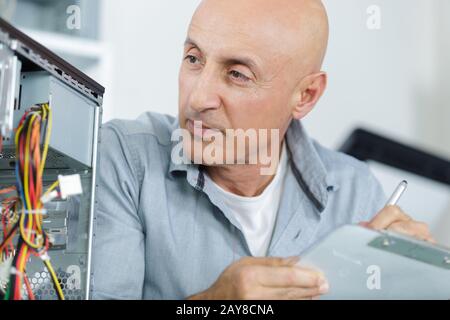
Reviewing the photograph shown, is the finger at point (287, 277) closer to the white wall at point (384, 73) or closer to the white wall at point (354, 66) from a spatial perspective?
the white wall at point (354, 66)

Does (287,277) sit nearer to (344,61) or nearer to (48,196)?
(48,196)

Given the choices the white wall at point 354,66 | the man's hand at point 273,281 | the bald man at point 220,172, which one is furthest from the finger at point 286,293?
the white wall at point 354,66

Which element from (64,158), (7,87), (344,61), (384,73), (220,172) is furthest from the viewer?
(384,73)

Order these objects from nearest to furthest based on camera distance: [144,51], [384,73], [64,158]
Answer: [64,158], [144,51], [384,73]

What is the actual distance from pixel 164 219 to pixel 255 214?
0.21 metres

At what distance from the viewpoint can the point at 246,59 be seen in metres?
1.12

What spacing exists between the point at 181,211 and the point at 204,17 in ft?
1.15

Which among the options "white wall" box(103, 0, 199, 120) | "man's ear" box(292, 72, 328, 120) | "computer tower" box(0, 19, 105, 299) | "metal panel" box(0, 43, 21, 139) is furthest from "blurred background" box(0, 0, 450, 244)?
"metal panel" box(0, 43, 21, 139)

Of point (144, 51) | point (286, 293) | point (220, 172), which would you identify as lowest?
point (286, 293)

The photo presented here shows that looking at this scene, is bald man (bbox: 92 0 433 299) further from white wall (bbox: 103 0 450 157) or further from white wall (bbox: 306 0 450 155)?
white wall (bbox: 306 0 450 155)

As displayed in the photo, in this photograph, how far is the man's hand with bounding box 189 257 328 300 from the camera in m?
0.78

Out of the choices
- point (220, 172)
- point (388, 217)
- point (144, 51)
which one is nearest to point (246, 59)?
point (220, 172)
